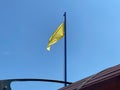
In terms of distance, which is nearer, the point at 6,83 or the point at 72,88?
the point at 72,88

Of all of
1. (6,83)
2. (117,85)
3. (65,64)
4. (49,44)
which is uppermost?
(49,44)

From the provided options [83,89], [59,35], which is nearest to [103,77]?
[83,89]

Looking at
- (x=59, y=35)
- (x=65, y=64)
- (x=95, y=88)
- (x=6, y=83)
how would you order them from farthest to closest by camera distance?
(x=59, y=35)
(x=65, y=64)
(x=6, y=83)
(x=95, y=88)

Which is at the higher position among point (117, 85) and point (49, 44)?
point (49, 44)

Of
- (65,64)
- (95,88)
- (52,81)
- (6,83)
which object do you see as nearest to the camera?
(95,88)

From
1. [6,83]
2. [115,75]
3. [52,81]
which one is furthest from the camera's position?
[52,81]

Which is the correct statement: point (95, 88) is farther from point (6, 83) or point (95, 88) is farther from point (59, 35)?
point (59, 35)

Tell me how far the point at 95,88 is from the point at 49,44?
13333 mm

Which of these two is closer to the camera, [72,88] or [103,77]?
[103,77]

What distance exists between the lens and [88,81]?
5.98 metres

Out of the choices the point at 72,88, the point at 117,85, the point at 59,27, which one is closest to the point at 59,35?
the point at 59,27

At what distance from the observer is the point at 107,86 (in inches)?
217

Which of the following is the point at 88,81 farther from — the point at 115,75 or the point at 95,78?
the point at 115,75

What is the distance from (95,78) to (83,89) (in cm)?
29
